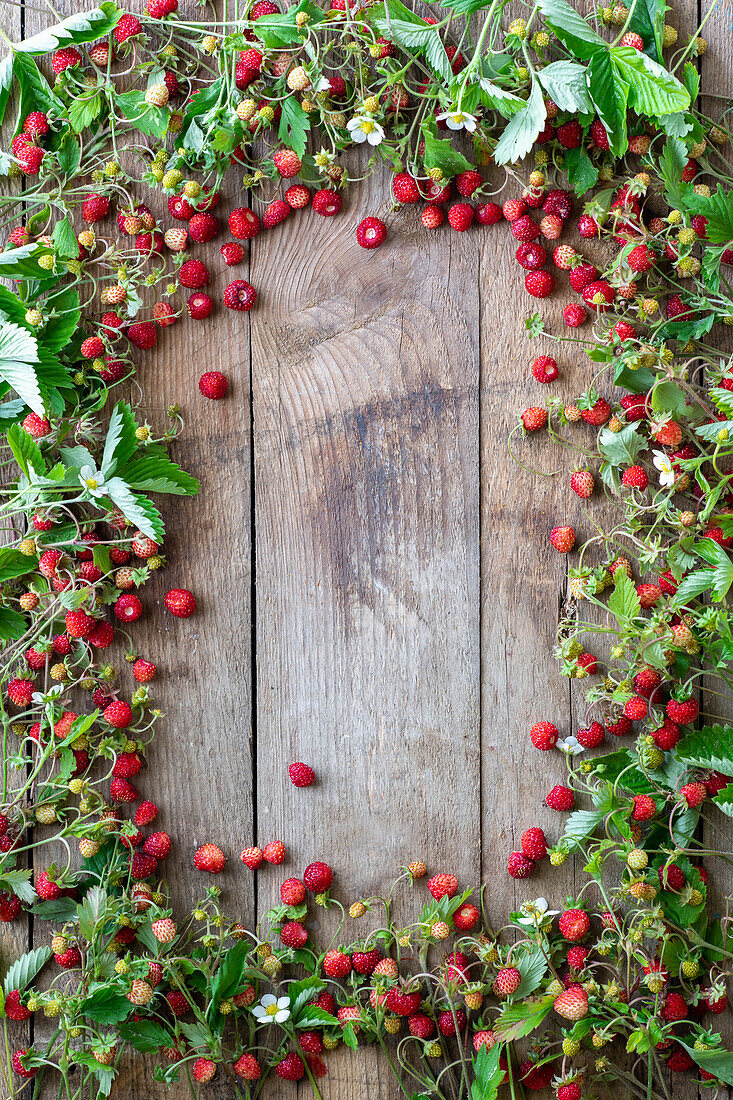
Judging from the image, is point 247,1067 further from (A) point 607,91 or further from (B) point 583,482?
(A) point 607,91

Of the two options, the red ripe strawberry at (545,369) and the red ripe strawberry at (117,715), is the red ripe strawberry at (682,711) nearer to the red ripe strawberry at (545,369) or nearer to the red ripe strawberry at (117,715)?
the red ripe strawberry at (545,369)

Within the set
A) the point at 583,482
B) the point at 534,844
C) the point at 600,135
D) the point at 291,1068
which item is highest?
the point at 600,135

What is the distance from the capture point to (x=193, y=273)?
3.32 feet

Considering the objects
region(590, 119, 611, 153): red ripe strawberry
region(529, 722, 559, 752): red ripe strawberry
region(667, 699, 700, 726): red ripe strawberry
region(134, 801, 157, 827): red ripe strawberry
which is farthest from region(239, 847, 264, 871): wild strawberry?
region(590, 119, 611, 153): red ripe strawberry

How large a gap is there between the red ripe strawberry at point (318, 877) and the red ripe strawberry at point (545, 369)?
668 millimetres

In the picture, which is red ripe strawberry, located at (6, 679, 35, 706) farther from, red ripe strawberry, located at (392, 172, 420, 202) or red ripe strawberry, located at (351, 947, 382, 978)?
red ripe strawberry, located at (392, 172, 420, 202)

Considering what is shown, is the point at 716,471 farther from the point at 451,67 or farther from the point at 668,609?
the point at 451,67

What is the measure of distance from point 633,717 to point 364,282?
25.0 inches

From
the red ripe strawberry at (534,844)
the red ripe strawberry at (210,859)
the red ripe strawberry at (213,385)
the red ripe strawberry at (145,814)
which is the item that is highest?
the red ripe strawberry at (213,385)

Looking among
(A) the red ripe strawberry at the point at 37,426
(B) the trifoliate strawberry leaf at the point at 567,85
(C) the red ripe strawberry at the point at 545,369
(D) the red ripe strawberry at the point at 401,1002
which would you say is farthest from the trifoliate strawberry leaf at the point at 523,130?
(D) the red ripe strawberry at the point at 401,1002

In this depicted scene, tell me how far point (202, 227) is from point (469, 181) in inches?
13.3

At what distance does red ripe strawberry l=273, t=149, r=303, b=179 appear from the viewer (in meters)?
0.98

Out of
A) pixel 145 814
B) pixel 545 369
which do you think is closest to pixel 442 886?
pixel 145 814

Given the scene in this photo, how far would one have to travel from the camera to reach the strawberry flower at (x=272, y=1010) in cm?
93
